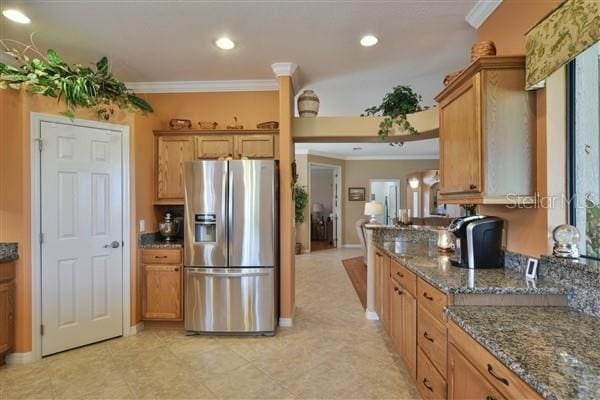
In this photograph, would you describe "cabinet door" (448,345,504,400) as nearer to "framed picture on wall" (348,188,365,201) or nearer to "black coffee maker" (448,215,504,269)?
"black coffee maker" (448,215,504,269)

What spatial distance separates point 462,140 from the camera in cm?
199

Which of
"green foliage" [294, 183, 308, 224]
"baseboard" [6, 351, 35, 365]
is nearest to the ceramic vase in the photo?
"baseboard" [6, 351, 35, 365]

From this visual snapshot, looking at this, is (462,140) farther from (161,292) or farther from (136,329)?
(136,329)

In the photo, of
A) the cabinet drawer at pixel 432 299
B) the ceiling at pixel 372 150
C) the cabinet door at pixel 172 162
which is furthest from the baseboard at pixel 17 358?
the ceiling at pixel 372 150

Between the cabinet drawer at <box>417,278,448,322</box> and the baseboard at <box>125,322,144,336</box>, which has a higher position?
the cabinet drawer at <box>417,278,448,322</box>

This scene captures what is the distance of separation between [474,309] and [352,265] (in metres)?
5.06

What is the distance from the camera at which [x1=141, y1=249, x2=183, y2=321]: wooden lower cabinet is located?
10.5ft

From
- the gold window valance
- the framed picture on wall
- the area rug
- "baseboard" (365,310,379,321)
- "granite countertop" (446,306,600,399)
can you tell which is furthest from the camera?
the framed picture on wall

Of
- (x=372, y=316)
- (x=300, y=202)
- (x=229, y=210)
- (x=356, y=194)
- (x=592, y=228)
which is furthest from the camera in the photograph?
(x=356, y=194)

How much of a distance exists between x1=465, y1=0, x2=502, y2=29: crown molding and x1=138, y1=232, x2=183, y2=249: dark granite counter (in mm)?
3293

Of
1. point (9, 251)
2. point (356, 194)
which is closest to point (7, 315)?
point (9, 251)

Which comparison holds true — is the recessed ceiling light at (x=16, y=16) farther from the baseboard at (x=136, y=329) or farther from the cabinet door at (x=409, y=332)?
the cabinet door at (x=409, y=332)

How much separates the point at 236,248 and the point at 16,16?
250cm

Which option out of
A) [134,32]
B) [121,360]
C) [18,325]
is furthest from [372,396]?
[134,32]
